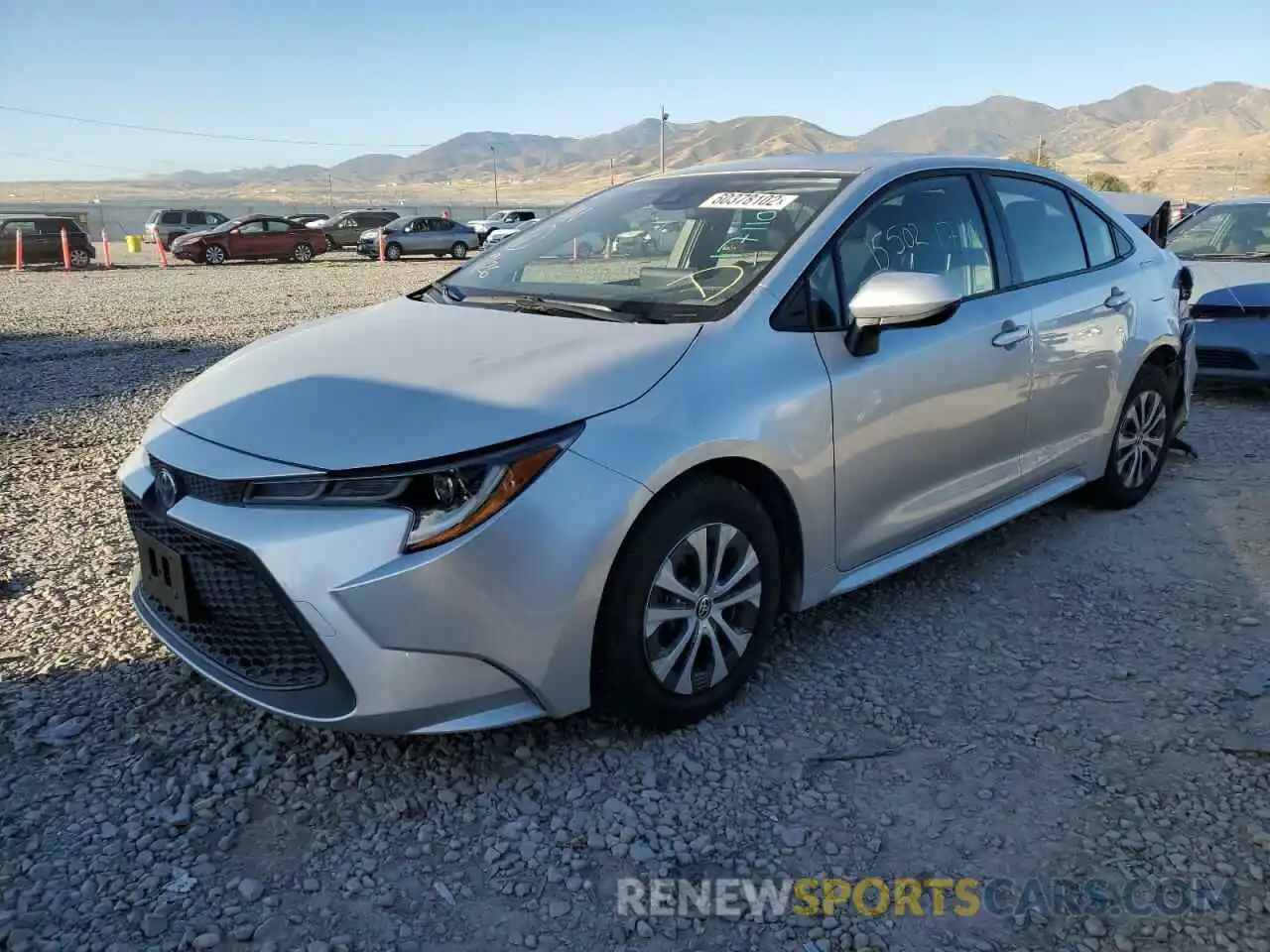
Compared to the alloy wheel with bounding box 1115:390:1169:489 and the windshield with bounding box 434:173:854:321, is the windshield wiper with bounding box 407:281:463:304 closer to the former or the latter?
the windshield with bounding box 434:173:854:321

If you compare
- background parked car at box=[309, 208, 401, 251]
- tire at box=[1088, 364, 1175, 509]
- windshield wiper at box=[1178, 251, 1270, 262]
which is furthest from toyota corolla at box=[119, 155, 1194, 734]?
background parked car at box=[309, 208, 401, 251]

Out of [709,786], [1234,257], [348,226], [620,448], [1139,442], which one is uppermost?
[348,226]

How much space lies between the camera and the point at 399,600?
89.4 inches

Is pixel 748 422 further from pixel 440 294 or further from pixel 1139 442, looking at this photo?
pixel 1139 442

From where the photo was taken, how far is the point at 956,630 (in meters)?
3.56

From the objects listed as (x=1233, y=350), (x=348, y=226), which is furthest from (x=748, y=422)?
(x=348, y=226)

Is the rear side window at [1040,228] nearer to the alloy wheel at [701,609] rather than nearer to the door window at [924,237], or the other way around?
the door window at [924,237]

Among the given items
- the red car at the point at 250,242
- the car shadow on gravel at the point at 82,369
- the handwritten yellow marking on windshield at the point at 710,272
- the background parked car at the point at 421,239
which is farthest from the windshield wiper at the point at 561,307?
the background parked car at the point at 421,239

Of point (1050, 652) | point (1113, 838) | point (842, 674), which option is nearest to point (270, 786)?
point (842, 674)

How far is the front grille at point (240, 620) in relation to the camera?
240 centimetres

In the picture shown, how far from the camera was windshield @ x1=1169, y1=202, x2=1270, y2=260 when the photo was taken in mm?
7836

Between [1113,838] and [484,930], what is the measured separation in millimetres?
1527

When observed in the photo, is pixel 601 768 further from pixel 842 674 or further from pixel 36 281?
pixel 36 281

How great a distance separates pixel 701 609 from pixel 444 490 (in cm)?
85
